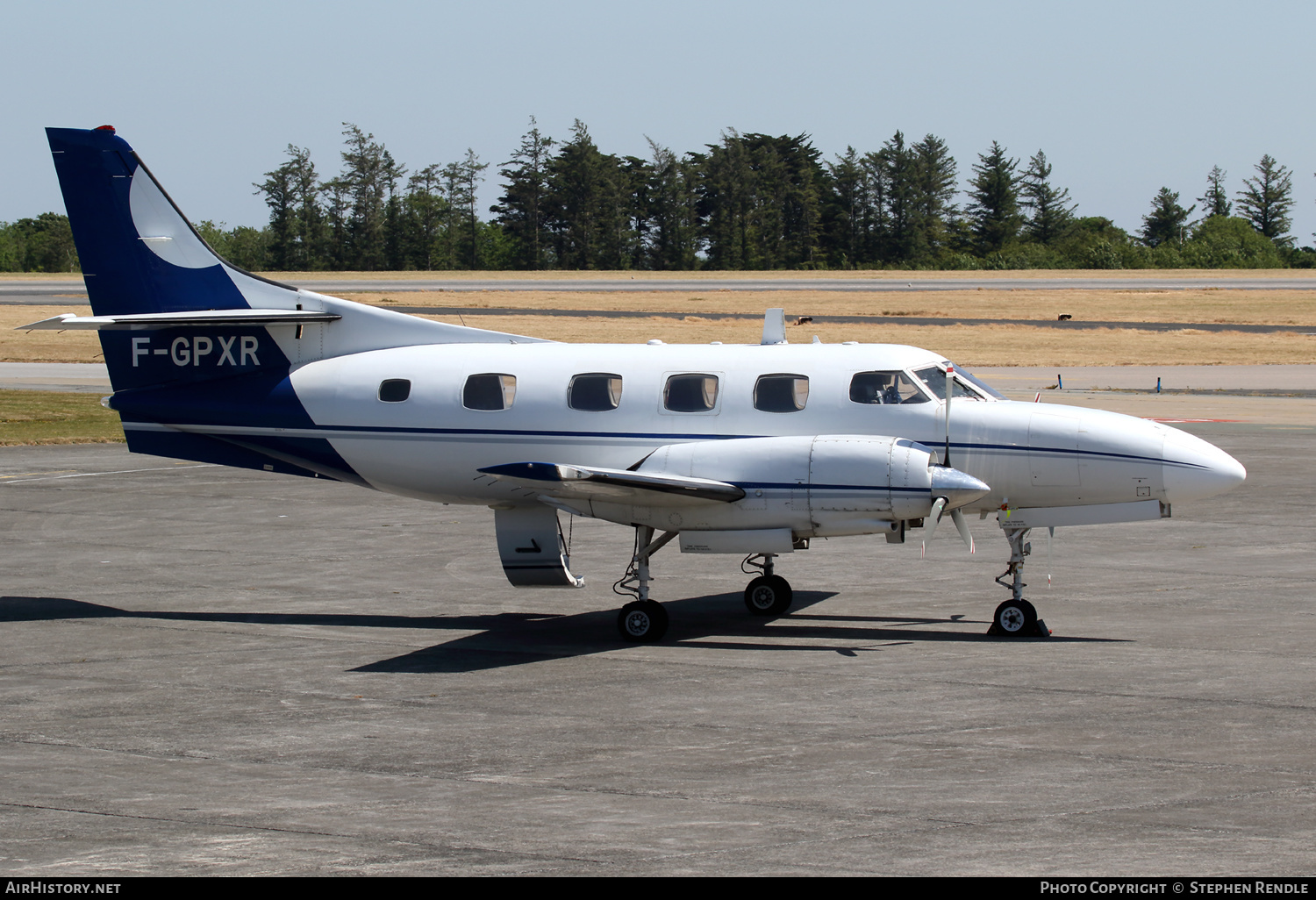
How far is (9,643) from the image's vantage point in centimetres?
1439

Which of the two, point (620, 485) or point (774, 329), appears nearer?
point (620, 485)

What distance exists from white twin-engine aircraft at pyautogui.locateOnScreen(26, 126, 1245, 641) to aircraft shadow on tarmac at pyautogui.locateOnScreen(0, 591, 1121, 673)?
0.46 m

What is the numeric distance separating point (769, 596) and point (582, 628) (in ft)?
7.27

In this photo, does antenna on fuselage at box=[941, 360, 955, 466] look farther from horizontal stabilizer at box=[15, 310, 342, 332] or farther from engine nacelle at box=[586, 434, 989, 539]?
horizontal stabilizer at box=[15, 310, 342, 332]

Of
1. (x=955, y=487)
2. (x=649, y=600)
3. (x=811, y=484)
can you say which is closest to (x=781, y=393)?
(x=811, y=484)

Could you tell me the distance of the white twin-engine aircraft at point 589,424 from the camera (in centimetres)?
1423

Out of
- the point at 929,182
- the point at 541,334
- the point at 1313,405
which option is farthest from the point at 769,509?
the point at 929,182

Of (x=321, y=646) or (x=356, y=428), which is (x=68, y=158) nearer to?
(x=356, y=428)

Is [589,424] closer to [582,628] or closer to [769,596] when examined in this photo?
[582,628]

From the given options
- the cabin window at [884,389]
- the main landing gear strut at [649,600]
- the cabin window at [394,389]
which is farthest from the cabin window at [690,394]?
the cabin window at [394,389]

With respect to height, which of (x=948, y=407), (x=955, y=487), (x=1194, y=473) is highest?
(x=948, y=407)

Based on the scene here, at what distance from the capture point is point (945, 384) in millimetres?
15031

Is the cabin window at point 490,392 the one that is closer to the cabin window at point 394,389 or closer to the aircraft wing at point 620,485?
the cabin window at point 394,389

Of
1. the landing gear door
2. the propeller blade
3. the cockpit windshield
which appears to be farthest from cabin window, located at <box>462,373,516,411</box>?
the propeller blade
